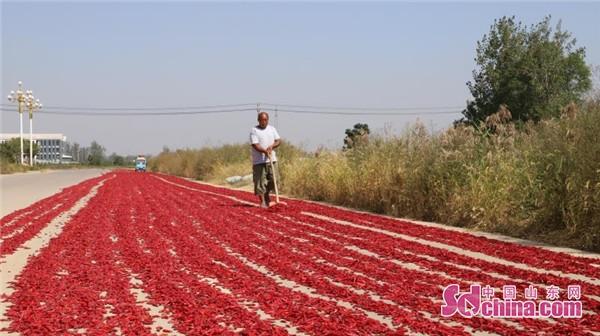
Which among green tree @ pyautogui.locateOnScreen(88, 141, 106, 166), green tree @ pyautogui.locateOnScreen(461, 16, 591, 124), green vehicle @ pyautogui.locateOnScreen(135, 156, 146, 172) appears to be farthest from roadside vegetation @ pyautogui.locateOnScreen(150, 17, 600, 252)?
green tree @ pyautogui.locateOnScreen(88, 141, 106, 166)

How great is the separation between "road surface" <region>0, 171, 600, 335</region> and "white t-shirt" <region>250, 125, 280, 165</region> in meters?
2.99

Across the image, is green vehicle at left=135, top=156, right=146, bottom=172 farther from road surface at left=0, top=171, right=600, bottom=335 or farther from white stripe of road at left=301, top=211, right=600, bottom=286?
white stripe of road at left=301, top=211, right=600, bottom=286

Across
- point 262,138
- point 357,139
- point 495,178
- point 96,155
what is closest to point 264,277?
point 495,178

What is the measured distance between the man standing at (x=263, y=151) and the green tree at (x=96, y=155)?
120 m

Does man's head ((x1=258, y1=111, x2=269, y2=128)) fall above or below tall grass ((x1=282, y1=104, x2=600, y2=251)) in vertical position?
above

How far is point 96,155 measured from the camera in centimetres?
13238

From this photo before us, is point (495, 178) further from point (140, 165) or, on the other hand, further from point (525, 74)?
point (140, 165)

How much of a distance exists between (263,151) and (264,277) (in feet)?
23.7

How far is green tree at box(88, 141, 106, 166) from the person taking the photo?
12862 cm

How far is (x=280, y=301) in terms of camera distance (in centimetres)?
489

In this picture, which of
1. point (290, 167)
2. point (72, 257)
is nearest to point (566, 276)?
point (72, 257)

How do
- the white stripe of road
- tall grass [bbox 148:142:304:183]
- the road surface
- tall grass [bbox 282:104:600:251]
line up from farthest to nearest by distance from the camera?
tall grass [bbox 148:142:304:183] → tall grass [bbox 282:104:600:251] → the white stripe of road → the road surface

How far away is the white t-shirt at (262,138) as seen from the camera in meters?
13.1

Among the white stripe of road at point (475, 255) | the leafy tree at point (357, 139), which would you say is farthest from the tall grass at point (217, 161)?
the white stripe of road at point (475, 255)
